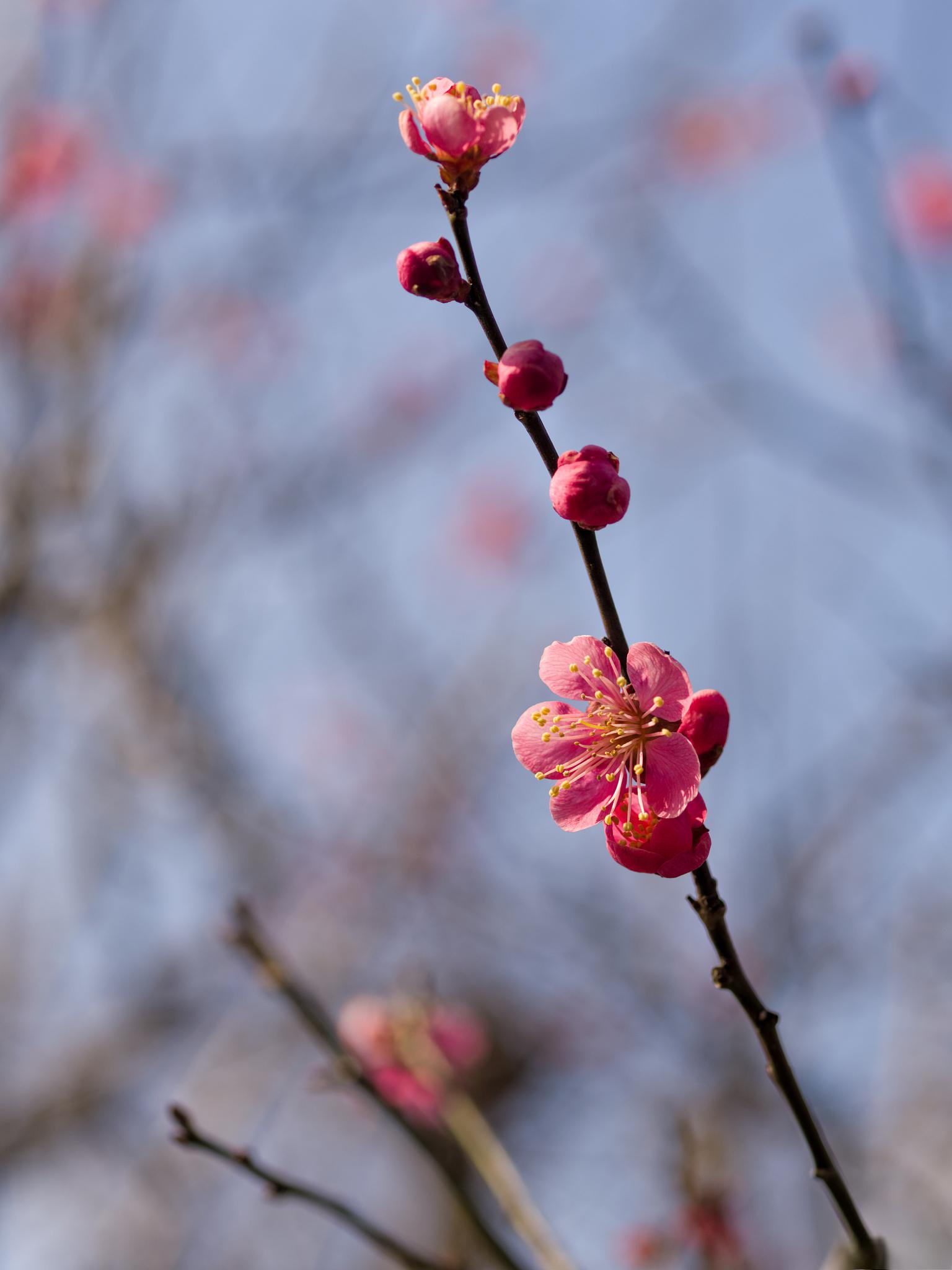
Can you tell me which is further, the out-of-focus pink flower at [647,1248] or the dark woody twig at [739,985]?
the out-of-focus pink flower at [647,1248]

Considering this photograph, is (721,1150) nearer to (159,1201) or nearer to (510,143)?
(510,143)

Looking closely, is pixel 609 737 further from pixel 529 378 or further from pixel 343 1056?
pixel 343 1056

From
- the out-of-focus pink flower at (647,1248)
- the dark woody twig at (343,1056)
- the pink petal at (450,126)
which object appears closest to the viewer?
the pink petal at (450,126)

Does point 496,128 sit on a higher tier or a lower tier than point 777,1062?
higher

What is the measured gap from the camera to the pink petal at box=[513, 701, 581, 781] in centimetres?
121

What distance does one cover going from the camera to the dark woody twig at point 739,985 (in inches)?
36.6

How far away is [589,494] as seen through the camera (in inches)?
37.6

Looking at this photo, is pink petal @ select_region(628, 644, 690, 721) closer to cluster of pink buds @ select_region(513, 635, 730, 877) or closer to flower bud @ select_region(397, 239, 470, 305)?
cluster of pink buds @ select_region(513, 635, 730, 877)

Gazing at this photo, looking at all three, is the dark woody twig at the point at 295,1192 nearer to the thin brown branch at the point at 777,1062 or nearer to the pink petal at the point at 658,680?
the thin brown branch at the point at 777,1062

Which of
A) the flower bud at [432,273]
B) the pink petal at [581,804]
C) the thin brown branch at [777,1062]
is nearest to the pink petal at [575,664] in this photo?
the pink petal at [581,804]

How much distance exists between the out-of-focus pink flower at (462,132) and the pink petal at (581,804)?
2.09ft

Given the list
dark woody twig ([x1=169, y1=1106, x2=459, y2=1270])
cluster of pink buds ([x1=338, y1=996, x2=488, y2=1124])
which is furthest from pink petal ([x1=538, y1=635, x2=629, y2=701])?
cluster of pink buds ([x1=338, y1=996, x2=488, y2=1124])

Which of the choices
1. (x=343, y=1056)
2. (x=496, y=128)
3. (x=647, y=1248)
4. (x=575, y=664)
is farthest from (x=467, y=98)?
(x=647, y=1248)

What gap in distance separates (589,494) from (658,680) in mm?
209
